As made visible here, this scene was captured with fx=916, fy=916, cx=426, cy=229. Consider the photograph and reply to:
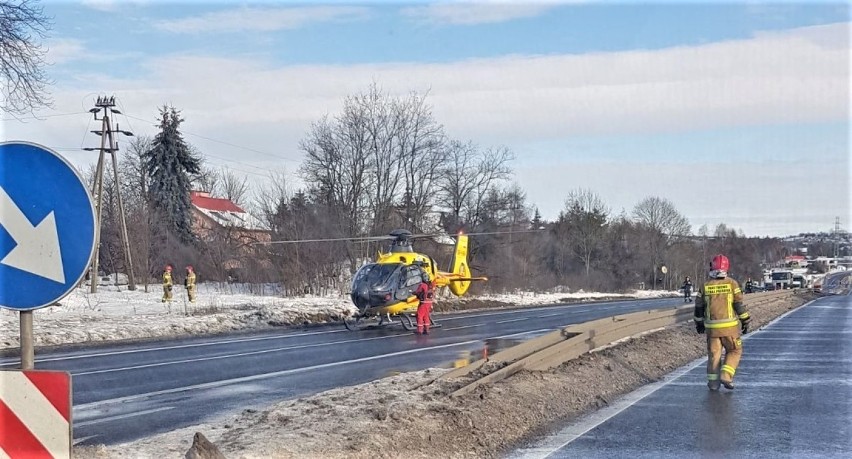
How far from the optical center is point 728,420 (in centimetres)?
974

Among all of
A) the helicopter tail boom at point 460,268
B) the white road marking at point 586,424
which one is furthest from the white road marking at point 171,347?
the white road marking at point 586,424

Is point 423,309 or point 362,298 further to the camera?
point 362,298

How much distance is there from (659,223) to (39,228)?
110 metres

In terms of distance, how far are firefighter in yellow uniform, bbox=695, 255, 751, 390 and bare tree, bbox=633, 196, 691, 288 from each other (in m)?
92.4

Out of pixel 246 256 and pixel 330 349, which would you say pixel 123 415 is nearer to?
pixel 330 349

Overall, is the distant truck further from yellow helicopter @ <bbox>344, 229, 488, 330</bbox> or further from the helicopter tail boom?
yellow helicopter @ <bbox>344, 229, 488, 330</bbox>

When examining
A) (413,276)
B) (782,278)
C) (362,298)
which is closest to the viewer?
(362,298)

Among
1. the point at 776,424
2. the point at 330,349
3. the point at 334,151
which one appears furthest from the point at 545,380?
the point at 334,151

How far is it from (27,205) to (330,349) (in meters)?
15.6

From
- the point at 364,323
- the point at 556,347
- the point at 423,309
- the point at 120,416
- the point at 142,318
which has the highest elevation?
the point at 423,309

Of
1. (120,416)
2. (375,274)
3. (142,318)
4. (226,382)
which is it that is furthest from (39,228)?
(142,318)

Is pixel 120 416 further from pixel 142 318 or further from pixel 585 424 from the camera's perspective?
pixel 142 318

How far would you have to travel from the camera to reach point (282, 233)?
162ft

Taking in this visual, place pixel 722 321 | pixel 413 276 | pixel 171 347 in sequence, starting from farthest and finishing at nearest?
pixel 413 276
pixel 171 347
pixel 722 321
